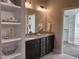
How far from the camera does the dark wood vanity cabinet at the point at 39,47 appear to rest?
10.8 ft

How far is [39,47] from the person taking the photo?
153 inches

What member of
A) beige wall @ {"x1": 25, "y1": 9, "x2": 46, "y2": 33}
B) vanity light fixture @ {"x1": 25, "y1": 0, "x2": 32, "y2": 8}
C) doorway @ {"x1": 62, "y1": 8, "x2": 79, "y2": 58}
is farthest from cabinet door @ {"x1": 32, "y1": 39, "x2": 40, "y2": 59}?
doorway @ {"x1": 62, "y1": 8, "x2": 79, "y2": 58}

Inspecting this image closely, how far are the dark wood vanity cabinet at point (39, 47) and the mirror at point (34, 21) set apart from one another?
25.3 inches

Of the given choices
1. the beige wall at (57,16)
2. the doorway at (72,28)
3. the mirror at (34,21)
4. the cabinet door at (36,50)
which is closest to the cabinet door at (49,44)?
the beige wall at (57,16)

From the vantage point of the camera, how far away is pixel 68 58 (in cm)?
407

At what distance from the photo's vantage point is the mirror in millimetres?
4098

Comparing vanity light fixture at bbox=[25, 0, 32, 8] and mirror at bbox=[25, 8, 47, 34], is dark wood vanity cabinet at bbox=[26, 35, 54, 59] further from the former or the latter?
vanity light fixture at bbox=[25, 0, 32, 8]

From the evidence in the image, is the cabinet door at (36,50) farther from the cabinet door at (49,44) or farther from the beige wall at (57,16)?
the beige wall at (57,16)

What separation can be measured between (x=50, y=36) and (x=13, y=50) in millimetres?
2278

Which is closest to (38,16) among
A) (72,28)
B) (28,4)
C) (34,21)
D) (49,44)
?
(34,21)

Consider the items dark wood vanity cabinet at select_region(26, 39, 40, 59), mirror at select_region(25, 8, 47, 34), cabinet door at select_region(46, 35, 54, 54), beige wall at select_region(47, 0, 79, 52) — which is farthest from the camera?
beige wall at select_region(47, 0, 79, 52)

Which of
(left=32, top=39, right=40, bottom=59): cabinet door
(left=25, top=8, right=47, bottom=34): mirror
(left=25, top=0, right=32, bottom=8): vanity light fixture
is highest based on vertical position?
(left=25, top=0, right=32, bottom=8): vanity light fixture

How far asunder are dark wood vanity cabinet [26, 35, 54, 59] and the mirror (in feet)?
2.11

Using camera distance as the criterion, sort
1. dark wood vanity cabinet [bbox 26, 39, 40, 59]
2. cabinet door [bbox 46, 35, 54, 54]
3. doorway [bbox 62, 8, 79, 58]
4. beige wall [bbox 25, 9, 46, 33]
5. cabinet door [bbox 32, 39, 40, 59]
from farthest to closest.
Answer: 1. doorway [bbox 62, 8, 79, 58]
2. cabinet door [bbox 46, 35, 54, 54]
3. beige wall [bbox 25, 9, 46, 33]
4. cabinet door [bbox 32, 39, 40, 59]
5. dark wood vanity cabinet [bbox 26, 39, 40, 59]
